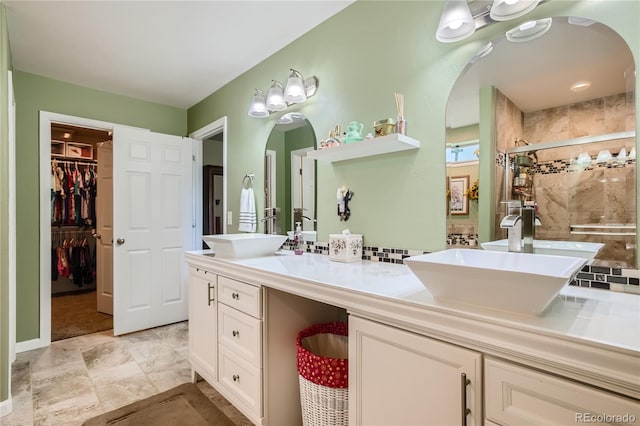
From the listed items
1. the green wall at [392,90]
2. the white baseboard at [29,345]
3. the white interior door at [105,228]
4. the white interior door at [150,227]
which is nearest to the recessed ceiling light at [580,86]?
the green wall at [392,90]

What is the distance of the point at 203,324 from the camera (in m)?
2.01

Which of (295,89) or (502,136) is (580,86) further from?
(295,89)

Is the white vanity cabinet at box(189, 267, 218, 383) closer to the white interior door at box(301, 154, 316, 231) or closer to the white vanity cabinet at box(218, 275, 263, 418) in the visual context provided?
the white vanity cabinet at box(218, 275, 263, 418)

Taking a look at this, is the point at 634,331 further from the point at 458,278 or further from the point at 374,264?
the point at 374,264

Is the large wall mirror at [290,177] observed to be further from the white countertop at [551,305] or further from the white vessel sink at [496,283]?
the white vessel sink at [496,283]

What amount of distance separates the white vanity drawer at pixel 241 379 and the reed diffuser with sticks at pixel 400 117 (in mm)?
1361

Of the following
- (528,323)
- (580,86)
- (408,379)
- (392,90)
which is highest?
(392,90)

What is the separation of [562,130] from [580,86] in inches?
6.4

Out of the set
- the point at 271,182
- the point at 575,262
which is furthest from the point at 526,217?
the point at 271,182

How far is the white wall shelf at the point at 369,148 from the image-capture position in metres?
1.55

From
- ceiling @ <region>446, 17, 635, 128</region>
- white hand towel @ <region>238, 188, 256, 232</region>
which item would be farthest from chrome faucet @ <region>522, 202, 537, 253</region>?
white hand towel @ <region>238, 188, 256, 232</region>

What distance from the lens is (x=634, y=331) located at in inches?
27.7

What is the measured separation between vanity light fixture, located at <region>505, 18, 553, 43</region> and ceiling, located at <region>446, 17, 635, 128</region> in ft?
0.05

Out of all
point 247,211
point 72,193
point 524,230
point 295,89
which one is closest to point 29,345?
point 247,211
